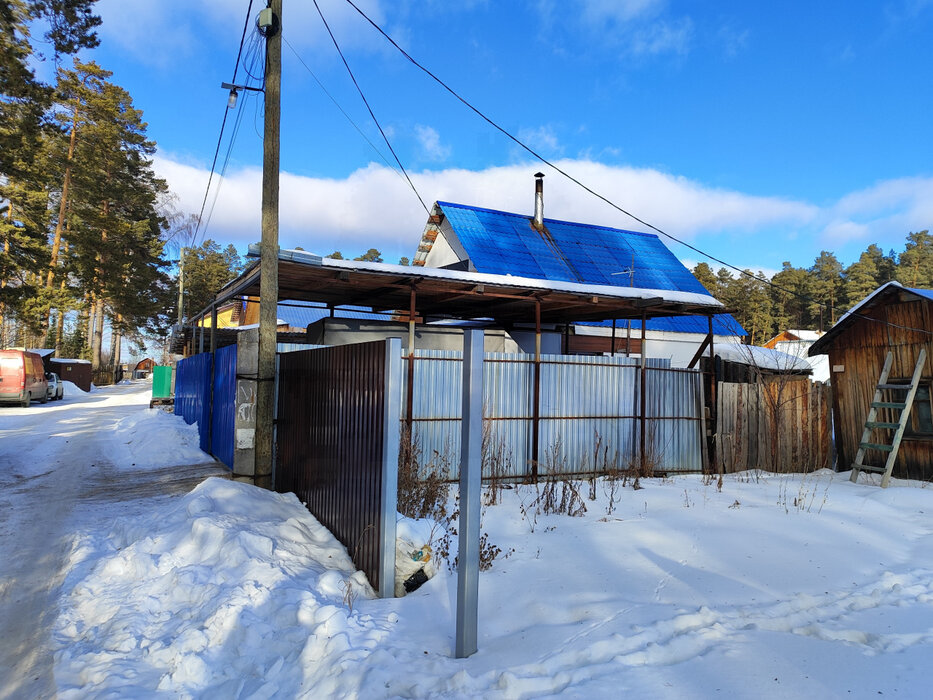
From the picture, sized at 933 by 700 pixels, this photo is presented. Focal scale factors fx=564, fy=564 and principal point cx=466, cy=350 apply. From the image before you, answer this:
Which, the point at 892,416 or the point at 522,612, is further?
the point at 892,416

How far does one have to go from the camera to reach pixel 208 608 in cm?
396

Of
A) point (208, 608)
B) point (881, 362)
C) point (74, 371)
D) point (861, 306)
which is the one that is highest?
point (861, 306)

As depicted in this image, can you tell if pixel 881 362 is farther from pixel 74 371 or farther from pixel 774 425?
pixel 74 371

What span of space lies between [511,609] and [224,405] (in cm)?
827

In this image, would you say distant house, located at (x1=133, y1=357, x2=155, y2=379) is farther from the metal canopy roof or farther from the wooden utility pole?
the wooden utility pole

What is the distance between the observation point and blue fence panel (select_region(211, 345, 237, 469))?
995cm

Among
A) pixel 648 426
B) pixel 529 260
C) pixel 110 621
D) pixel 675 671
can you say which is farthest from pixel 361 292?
pixel 529 260

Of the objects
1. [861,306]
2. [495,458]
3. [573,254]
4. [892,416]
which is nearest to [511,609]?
[495,458]

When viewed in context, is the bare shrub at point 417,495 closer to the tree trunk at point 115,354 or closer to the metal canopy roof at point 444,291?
the metal canopy roof at point 444,291

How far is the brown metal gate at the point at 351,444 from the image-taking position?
4355mm

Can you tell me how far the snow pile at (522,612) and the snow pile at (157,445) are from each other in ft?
17.0

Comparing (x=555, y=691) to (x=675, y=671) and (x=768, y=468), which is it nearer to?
(x=675, y=671)

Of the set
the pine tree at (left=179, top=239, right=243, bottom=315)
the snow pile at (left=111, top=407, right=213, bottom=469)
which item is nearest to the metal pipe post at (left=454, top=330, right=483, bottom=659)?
the snow pile at (left=111, top=407, right=213, bottom=469)

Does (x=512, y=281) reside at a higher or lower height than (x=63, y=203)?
lower
